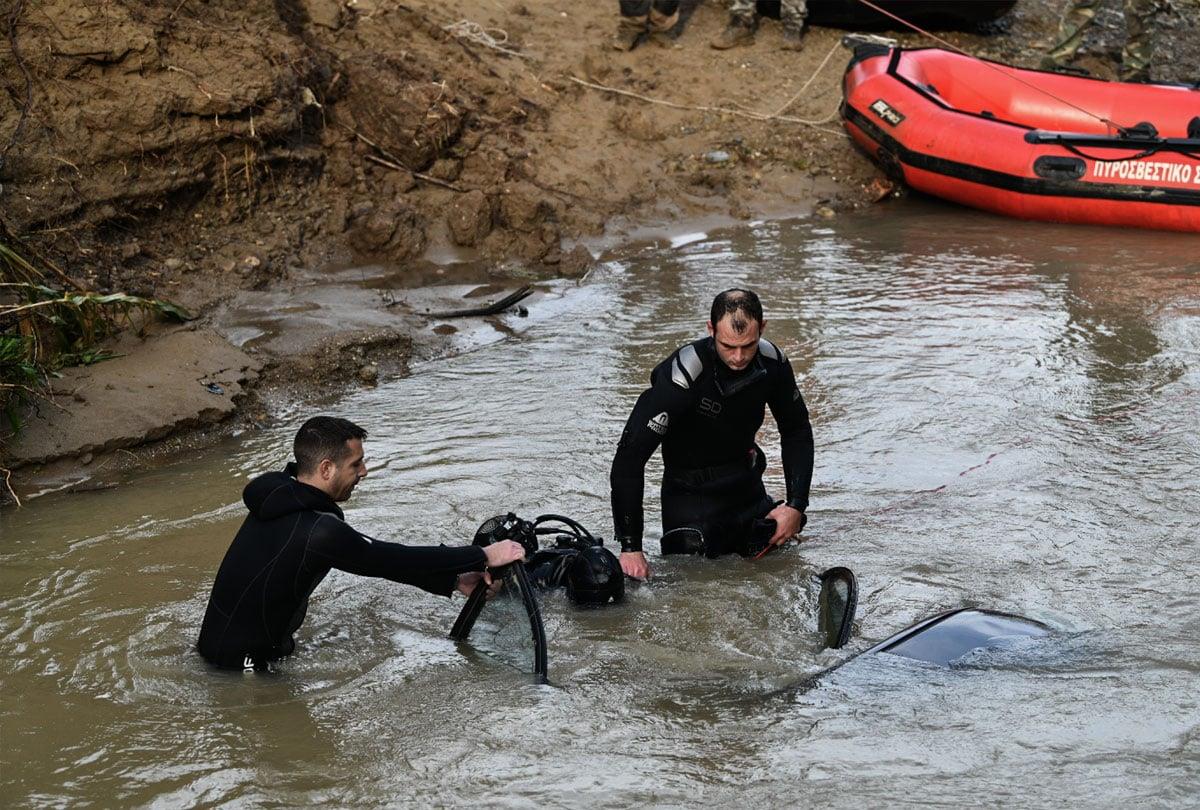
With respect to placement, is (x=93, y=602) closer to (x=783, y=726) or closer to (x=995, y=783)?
(x=783, y=726)

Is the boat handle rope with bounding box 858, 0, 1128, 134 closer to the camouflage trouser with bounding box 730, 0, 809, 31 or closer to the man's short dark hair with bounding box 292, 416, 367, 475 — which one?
the camouflage trouser with bounding box 730, 0, 809, 31

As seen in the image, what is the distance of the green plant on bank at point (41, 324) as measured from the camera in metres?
6.99

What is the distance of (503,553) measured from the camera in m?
4.54

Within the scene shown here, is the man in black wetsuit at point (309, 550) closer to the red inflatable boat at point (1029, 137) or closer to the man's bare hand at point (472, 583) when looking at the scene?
the man's bare hand at point (472, 583)

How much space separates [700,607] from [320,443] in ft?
5.85

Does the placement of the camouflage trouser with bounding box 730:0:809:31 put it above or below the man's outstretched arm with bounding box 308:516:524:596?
above

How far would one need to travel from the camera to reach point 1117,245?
1093 centimetres

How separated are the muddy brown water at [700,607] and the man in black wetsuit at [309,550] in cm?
36

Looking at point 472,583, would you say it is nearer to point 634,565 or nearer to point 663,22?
point 634,565

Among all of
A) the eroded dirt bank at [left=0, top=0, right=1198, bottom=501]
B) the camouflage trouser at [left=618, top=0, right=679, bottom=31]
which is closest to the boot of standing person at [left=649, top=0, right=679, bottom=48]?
the camouflage trouser at [left=618, top=0, right=679, bottom=31]

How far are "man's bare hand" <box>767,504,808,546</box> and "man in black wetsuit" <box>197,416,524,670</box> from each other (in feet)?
4.92

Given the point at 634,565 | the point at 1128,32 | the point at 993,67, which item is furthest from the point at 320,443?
the point at 1128,32

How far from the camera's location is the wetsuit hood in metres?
4.52

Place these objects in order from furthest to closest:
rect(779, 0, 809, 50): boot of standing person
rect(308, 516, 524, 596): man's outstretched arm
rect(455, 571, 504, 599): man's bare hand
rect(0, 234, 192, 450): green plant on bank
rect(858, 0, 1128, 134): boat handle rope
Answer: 1. rect(779, 0, 809, 50): boot of standing person
2. rect(858, 0, 1128, 134): boat handle rope
3. rect(0, 234, 192, 450): green plant on bank
4. rect(455, 571, 504, 599): man's bare hand
5. rect(308, 516, 524, 596): man's outstretched arm
